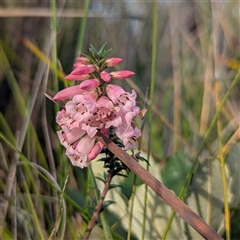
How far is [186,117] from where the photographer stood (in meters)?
1.35

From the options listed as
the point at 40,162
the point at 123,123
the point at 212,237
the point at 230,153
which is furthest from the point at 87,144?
the point at 40,162

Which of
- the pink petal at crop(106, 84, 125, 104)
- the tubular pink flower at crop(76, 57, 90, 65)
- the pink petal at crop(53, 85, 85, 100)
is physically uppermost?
the tubular pink flower at crop(76, 57, 90, 65)

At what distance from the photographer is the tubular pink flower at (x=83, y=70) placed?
0.44 metres

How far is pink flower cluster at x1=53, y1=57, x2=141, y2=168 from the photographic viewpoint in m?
0.41

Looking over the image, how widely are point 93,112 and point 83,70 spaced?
2.3 inches

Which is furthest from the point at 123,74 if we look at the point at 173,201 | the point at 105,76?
the point at 173,201

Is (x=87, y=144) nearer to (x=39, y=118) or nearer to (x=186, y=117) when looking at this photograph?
(x=39, y=118)

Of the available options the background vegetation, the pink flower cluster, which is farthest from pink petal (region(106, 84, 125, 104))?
the background vegetation

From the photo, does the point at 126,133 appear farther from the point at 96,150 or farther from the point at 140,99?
the point at 140,99

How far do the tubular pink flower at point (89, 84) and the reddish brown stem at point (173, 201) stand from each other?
3.0 inches

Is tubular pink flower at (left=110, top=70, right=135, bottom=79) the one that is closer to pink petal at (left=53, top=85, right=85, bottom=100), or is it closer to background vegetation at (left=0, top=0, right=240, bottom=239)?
pink petal at (left=53, top=85, right=85, bottom=100)

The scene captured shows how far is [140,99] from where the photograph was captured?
1.29m

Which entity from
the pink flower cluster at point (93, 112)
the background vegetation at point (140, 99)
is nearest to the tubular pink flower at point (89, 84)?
the pink flower cluster at point (93, 112)

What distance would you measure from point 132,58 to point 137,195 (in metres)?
1.05
